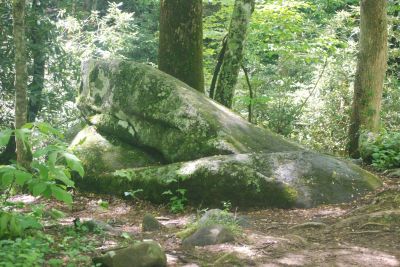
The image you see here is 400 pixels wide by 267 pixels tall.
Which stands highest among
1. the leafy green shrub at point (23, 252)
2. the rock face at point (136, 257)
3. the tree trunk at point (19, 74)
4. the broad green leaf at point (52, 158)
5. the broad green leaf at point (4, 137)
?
the tree trunk at point (19, 74)

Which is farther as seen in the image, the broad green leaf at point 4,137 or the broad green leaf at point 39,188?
the broad green leaf at point 39,188

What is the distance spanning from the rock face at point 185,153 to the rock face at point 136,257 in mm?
2174

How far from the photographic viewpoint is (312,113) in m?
13.5

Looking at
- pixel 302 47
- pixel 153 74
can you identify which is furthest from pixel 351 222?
pixel 302 47

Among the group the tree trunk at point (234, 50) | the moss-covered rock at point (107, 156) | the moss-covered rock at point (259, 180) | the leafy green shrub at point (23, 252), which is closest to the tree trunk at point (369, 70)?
the tree trunk at point (234, 50)

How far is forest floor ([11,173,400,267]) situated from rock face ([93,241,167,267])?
0.81 feet

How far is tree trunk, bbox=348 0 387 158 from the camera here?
10.1m

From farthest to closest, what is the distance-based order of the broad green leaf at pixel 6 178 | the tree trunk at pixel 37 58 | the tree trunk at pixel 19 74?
1. the tree trunk at pixel 37 58
2. the tree trunk at pixel 19 74
3. the broad green leaf at pixel 6 178

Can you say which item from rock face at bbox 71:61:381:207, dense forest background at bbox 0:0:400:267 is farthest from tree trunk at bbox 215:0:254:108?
rock face at bbox 71:61:381:207

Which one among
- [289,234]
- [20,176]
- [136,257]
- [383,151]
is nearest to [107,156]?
[289,234]

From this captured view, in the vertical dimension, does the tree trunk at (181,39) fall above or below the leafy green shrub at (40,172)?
above

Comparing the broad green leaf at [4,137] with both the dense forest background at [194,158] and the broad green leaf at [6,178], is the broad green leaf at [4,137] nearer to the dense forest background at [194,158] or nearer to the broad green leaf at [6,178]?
the dense forest background at [194,158]

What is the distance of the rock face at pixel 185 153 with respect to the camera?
22.2ft

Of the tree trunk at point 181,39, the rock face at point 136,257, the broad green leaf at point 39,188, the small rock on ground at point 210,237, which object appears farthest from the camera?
the tree trunk at point 181,39
